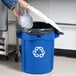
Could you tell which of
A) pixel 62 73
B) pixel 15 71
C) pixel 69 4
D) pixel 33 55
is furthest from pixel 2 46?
pixel 69 4

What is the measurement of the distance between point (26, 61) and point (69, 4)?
111 centimetres

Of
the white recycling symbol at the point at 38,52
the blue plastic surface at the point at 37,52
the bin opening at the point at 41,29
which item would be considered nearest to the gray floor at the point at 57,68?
the blue plastic surface at the point at 37,52

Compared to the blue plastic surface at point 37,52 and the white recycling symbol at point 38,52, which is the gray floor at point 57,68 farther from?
the white recycling symbol at point 38,52

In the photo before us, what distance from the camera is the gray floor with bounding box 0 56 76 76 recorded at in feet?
7.66

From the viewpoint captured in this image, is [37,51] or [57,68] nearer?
[37,51]

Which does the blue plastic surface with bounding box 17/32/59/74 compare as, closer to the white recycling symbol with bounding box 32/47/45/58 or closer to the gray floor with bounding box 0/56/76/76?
the white recycling symbol with bounding box 32/47/45/58

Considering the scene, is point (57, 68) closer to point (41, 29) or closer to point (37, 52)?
point (37, 52)

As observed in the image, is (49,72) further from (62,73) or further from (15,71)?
(15,71)

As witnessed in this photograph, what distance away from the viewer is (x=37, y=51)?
2.22 metres

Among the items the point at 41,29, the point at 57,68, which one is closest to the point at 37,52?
the point at 41,29

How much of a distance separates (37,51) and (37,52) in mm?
11

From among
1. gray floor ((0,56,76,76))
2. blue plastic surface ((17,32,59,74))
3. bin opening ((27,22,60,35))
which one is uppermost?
bin opening ((27,22,60,35))

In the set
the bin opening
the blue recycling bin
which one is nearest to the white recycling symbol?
the blue recycling bin

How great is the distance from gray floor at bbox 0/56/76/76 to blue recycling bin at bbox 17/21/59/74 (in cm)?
12
